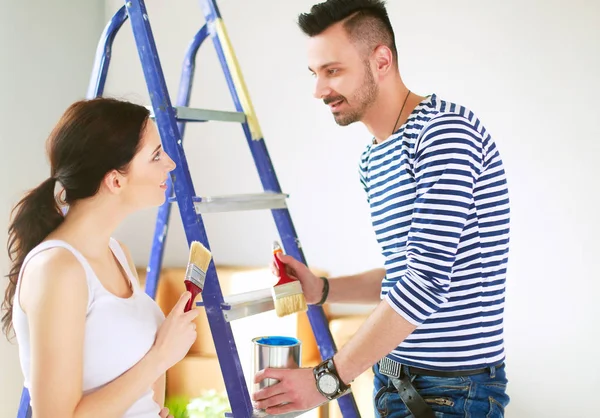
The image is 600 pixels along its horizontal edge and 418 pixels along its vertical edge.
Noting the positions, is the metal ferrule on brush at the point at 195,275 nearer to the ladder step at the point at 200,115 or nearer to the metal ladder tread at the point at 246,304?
the metal ladder tread at the point at 246,304

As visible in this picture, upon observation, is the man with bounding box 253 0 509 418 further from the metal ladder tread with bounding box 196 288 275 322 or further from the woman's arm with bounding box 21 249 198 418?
the woman's arm with bounding box 21 249 198 418

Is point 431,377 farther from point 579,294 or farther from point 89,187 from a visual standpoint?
point 579,294

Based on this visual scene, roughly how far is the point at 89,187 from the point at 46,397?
436 millimetres

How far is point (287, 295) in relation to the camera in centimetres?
170

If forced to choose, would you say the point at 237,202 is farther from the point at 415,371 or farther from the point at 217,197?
the point at 415,371

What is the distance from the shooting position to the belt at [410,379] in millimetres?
1539

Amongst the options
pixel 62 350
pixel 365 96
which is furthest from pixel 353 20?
pixel 62 350

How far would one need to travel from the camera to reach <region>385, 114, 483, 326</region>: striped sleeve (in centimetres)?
145

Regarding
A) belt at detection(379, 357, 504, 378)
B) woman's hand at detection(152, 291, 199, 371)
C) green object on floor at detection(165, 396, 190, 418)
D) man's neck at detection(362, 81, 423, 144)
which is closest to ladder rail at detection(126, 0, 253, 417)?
woman's hand at detection(152, 291, 199, 371)

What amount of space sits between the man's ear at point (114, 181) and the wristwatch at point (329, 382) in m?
0.59

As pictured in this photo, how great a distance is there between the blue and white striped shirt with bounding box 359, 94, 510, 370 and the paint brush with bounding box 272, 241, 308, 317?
0.23 meters

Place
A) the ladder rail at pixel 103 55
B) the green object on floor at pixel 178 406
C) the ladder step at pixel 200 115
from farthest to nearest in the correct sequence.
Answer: the green object on floor at pixel 178 406, the ladder rail at pixel 103 55, the ladder step at pixel 200 115

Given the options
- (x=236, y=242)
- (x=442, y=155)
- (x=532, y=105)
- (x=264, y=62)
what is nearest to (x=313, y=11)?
(x=442, y=155)

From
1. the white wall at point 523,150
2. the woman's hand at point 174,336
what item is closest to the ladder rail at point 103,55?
the woman's hand at point 174,336
